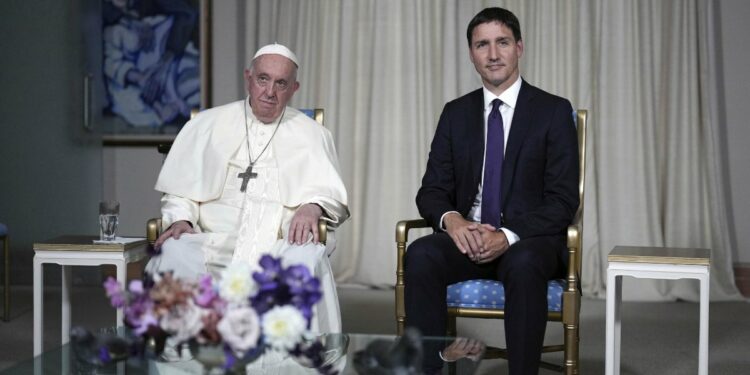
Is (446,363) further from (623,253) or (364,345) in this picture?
(623,253)

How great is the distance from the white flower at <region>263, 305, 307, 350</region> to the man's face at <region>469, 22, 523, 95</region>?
2.12 meters

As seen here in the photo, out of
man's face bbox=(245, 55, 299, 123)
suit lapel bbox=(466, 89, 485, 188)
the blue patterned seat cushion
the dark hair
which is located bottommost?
the blue patterned seat cushion

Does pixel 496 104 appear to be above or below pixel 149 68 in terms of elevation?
below

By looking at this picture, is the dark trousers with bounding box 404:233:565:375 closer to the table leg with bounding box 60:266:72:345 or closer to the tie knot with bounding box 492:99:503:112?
the tie knot with bounding box 492:99:503:112

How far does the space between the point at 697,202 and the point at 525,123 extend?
9.74 ft

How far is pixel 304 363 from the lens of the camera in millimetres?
2705

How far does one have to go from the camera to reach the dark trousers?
11.5 ft

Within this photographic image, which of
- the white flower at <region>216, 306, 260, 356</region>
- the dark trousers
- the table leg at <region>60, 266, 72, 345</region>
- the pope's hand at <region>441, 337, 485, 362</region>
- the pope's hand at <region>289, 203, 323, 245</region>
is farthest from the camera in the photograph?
the table leg at <region>60, 266, 72, 345</region>

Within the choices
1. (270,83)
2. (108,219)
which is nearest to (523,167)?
(270,83)

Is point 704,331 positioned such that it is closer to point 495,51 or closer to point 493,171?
point 493,171

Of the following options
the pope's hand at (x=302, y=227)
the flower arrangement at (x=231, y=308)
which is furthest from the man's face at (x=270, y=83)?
the flower arrangement at (x=231, y=308)

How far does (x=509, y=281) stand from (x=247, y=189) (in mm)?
1328

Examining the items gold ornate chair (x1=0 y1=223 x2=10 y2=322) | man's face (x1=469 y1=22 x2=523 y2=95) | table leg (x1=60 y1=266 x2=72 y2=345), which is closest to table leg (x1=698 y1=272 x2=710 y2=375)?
man's face (x1=469 y1=22 x2=523 y2=95)

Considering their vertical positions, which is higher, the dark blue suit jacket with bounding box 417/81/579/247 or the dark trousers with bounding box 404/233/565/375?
the dark blue suit jacket with bounding box 417/81/579/247
